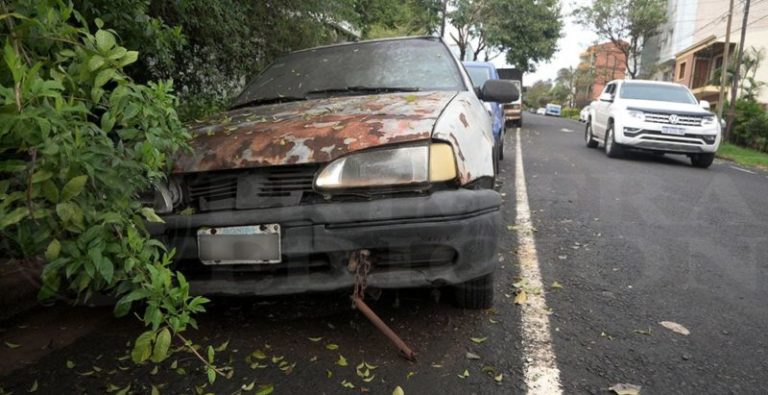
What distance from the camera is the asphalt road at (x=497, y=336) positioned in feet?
7.35

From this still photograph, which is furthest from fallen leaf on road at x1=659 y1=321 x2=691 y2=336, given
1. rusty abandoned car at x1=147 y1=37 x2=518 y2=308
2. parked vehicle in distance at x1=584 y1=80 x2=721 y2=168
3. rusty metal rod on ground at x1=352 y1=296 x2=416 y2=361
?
parked vehicle in distance at x1=584 y1=80 x2=721 y2=168

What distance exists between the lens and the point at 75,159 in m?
1.56

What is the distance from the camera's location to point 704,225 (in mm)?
5043

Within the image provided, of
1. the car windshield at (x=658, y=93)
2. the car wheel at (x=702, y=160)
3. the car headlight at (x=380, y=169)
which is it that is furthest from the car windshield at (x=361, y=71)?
the car windshield at (x=658, y=93)

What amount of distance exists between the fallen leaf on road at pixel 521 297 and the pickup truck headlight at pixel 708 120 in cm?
806

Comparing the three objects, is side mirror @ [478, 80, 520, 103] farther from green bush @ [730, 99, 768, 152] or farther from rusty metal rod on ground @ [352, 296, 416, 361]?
green bush @ [730, 99, 768, 152]

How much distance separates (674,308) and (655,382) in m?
0.96

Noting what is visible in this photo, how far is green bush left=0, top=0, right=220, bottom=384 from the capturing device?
59.6 inches

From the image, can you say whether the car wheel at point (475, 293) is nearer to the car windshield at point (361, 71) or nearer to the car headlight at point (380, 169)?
the car headlight at point (380, 169)

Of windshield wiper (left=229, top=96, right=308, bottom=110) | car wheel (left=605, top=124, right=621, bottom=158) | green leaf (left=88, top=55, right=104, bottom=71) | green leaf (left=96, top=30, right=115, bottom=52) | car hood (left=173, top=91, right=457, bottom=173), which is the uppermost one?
green leaf (left=96, top=30, right=115, bottom=52)

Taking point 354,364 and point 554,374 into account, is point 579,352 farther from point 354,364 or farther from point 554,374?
point 354,364

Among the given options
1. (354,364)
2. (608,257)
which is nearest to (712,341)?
(608,257)

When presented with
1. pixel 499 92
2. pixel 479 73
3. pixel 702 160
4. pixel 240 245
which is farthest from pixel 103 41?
pixel 702 160

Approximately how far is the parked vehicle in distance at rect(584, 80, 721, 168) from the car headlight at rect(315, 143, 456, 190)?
8.74 meters
